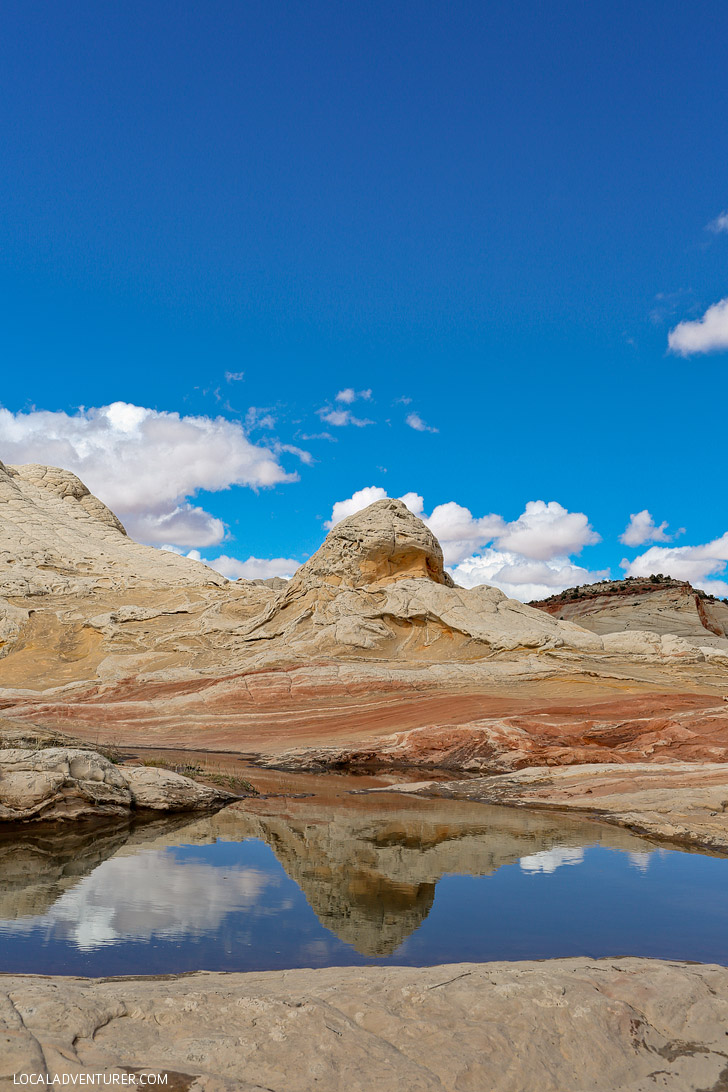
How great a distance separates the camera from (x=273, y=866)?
401 inches

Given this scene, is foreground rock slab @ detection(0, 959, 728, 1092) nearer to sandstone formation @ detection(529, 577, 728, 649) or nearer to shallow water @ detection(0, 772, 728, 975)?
shallow water @ detection(0, 772, 728, 975)

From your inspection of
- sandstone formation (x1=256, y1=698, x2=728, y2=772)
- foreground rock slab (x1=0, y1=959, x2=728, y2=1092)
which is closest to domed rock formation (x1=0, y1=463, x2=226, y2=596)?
sandstone formation (x1=256, y1=698, x2=728, y2=772)

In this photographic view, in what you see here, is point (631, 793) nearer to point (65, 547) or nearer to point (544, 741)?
point (544, 741)

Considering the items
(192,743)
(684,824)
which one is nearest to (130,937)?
(684,824)

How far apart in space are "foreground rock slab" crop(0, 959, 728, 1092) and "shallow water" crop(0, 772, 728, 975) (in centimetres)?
172

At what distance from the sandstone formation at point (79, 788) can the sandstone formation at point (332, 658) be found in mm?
7865

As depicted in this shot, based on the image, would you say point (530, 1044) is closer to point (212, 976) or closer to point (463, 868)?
point (212, 976)

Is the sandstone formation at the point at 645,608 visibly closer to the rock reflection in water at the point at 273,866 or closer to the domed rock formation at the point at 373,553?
the domed rock formation at the point at 373,553

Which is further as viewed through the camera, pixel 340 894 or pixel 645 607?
pixel 645 607

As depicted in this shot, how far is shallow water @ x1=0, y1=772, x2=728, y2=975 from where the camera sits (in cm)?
696

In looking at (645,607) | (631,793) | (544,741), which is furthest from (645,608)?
(631,793)

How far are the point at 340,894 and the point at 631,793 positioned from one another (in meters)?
8.18

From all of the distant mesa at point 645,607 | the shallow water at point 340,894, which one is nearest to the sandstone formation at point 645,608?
the distant mesa at point 645,607

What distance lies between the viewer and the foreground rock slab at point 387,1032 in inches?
149
